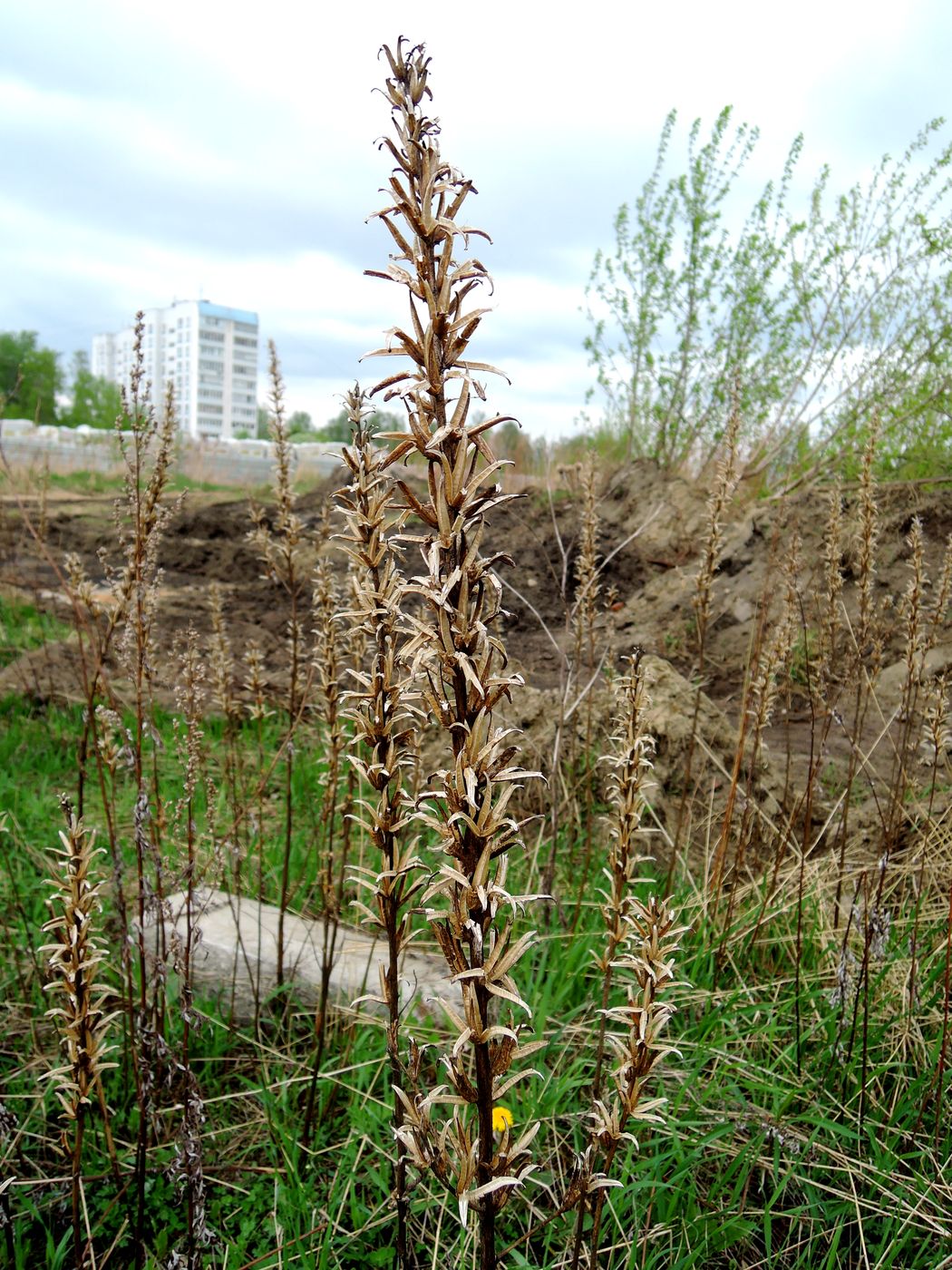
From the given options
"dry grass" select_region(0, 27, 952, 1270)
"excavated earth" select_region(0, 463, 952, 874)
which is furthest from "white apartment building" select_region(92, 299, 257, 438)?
"dry grass" select_region(0, 27, 952, 1270)

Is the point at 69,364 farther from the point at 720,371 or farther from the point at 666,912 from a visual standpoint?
the point at 666,912

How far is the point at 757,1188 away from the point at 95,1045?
1.79 m

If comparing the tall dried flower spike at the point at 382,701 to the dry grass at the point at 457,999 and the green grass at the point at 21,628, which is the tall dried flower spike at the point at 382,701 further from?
the green grass at the point at 21,628

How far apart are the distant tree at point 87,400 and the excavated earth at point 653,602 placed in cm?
4228

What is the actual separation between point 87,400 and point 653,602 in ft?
192

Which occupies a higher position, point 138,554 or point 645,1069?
point 138,554

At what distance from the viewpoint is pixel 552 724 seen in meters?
4.86

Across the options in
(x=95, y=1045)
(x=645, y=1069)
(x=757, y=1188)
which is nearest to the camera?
(x=645, y=1069)

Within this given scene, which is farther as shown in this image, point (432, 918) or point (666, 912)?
point (666, 912)

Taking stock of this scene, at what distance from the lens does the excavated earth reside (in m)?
4.62

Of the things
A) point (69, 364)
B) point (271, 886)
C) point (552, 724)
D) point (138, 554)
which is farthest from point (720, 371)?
point (69, 364)

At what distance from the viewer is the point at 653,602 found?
7719 mm

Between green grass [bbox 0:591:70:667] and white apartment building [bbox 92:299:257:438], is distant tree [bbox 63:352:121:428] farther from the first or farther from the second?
white apartment building [bbox 92:299:257:438]

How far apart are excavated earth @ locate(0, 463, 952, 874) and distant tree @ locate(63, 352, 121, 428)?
139ft
